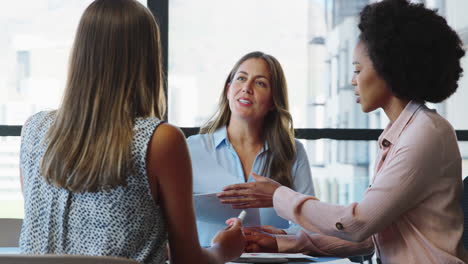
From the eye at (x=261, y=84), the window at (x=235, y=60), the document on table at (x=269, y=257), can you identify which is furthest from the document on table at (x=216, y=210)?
the window at (x=235, y=60)

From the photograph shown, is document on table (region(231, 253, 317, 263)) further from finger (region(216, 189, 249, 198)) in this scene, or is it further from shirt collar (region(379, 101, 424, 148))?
shirt collar (region(379, 101, 424, 148))

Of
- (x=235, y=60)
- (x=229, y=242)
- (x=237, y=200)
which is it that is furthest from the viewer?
(x=235, y=60)

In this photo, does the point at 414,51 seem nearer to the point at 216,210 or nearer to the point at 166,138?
the point at 166,138

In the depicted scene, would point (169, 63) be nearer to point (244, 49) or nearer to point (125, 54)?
point (244, 49)

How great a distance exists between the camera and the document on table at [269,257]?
201cm

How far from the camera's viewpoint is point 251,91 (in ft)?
10.5

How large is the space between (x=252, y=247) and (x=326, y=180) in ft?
7.32

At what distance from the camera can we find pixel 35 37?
434 cm

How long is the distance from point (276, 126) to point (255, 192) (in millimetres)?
1134

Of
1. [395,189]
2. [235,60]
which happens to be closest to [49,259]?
[395,189]

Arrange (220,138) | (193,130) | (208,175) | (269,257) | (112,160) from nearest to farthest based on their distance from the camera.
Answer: (112,160) → (269,257) → (208,175) → (220,138) → (193,130)

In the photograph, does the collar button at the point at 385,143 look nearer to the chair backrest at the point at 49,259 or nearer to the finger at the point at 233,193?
the finger at the point at 233,193

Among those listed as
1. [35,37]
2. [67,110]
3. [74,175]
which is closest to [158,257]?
[74,175]

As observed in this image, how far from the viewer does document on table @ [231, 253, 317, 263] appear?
2.01m
